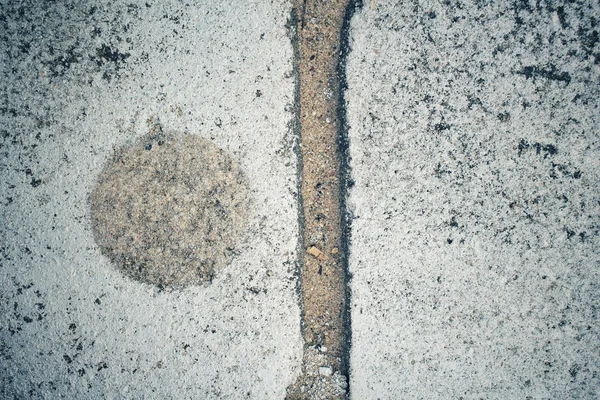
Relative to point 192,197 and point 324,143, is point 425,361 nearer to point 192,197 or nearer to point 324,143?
point 324,143

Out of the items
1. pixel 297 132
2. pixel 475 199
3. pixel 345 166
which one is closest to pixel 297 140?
pixel 297 132

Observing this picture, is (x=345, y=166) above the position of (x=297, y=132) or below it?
below

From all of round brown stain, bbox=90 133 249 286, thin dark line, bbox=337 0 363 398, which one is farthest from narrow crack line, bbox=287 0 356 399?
round brown stain, bbox=90 133 249 286

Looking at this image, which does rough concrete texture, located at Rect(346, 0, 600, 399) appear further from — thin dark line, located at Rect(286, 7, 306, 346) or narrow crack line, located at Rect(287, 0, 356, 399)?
thin dark line, located at Rect(286, 7, 306, 346)

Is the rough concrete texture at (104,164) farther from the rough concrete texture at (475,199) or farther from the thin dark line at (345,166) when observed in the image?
the rough concrete texture at (475,199)

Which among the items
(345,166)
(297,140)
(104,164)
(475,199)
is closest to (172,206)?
(104,164)

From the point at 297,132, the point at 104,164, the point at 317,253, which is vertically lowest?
the point at 317,253

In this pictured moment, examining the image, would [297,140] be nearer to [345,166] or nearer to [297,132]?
[297,132]
